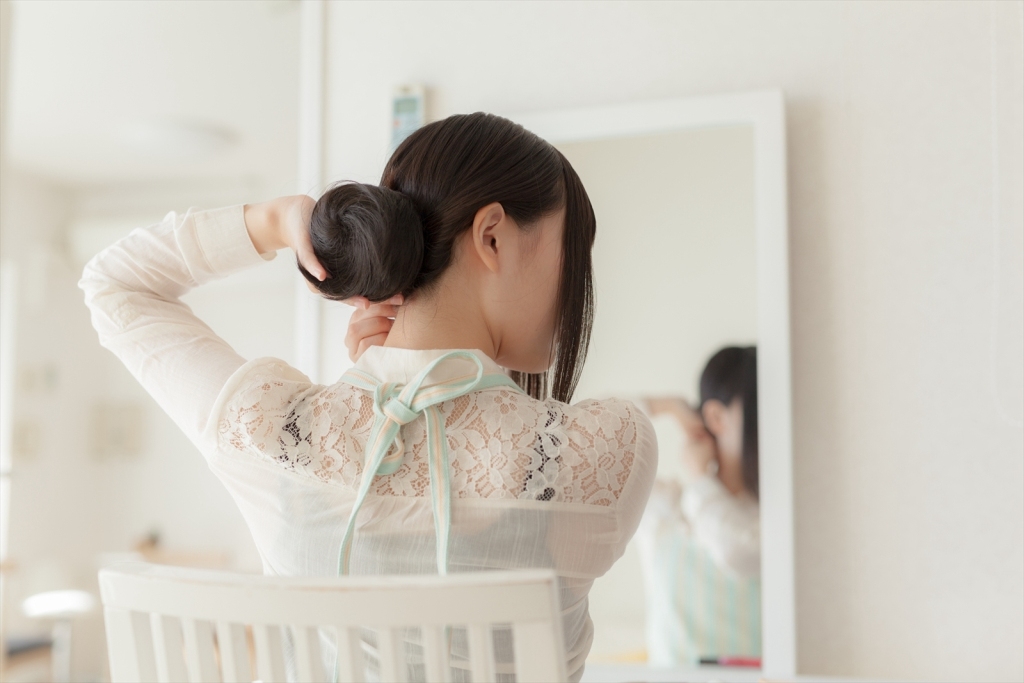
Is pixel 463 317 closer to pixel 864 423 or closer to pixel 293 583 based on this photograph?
pixel 293 583

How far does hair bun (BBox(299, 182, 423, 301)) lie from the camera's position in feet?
2.14

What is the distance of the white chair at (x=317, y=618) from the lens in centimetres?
43

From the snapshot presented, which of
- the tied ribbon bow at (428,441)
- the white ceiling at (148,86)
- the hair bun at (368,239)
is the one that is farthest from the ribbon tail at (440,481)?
the white ceiling at (148,86)

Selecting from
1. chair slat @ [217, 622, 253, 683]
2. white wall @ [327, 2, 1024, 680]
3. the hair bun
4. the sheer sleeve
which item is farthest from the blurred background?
chair slat @ [217, 622, 253, 683]

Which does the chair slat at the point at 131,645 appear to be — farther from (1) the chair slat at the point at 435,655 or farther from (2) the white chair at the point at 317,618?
(1) the chair slat at the point at 435,655

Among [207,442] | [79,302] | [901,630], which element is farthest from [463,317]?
[79,302]

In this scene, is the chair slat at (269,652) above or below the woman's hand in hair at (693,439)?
below

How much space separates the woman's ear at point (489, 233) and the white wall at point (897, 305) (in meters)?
0.67

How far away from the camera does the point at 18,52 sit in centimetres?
139

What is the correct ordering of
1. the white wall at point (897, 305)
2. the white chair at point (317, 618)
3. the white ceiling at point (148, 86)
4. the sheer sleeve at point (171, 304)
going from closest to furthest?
the white chair at point (317, 618) < the sheer sleeve at point (171, 304) < the white wall at point (897, 305) < the white ceiling at point (148, 86)

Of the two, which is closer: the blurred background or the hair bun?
the hair bun

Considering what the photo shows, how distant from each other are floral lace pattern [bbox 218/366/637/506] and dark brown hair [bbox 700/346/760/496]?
610mm

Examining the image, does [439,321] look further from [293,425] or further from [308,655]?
[308,655]

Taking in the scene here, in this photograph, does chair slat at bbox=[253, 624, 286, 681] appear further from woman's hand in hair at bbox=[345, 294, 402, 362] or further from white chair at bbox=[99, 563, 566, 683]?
woman's hand in hair at bbox=[345, 294, 402, 362]
